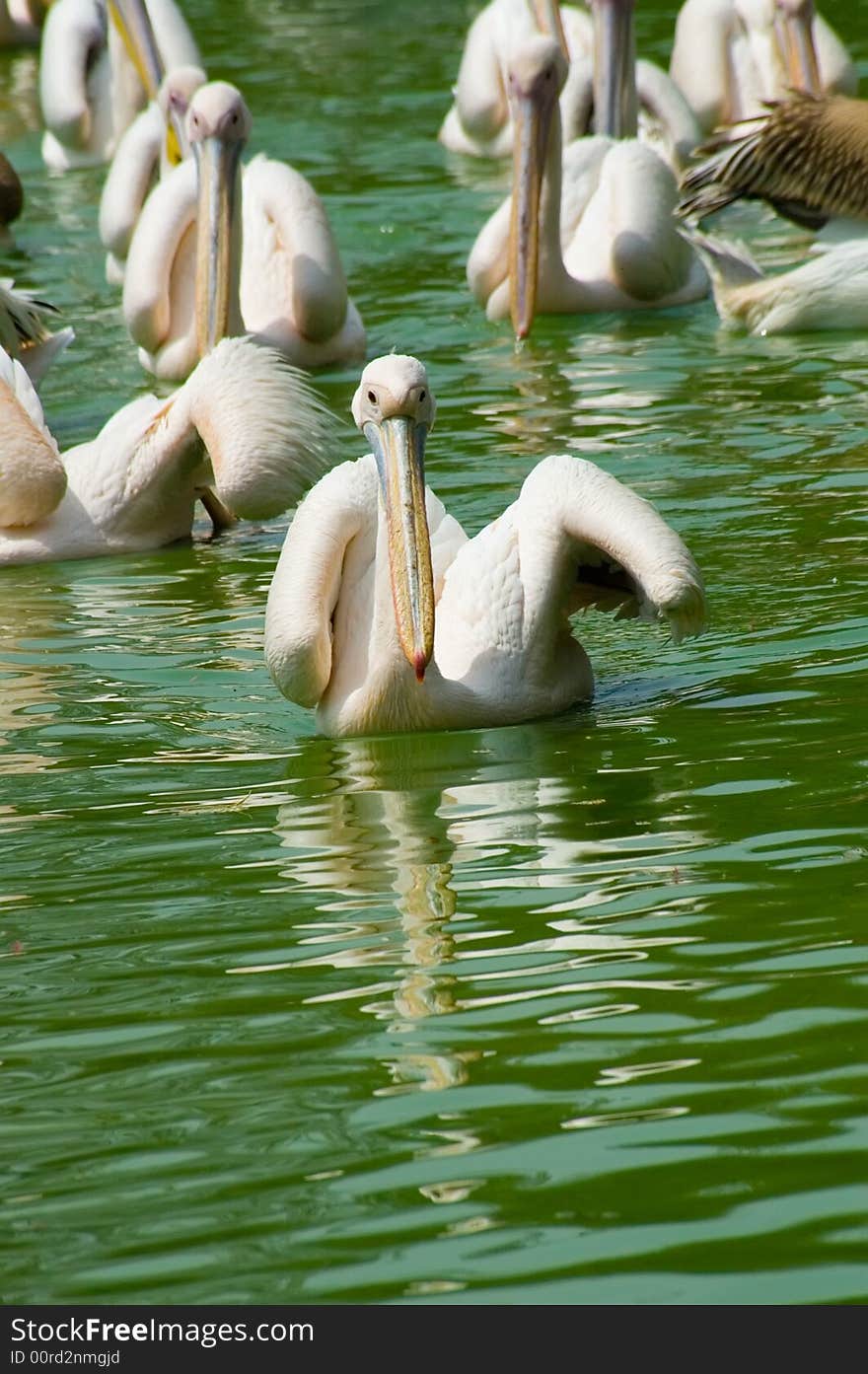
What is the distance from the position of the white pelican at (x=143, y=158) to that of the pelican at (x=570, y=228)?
4.51 feet

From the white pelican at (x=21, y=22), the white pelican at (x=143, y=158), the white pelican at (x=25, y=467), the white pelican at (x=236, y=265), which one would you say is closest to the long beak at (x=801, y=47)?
the white pelican at (x=143, y=158)

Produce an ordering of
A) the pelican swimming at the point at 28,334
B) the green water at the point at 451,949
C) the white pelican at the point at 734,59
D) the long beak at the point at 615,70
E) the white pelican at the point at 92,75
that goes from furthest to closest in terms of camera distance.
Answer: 1. the white pelican at the point at 92,75
2. the white pelican at the point at 734,59
3. the long beak at the point at 615,70
4. the pelican swimming at the point at 28,334
5. the green water at the point at 451,949

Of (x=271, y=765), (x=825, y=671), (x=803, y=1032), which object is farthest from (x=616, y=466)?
(x=803, y=1032)

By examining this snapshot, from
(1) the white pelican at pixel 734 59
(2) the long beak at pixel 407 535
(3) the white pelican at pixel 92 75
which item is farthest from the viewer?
(3) the white pelican at pixel 92 75

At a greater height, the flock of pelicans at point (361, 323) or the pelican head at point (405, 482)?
the pelican head at point (405, 482)

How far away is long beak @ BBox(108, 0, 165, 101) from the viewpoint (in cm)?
1227

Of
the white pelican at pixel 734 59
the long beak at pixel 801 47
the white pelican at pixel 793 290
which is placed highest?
the long beak at pixel 801 47

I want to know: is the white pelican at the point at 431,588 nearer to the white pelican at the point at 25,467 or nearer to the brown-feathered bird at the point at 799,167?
the white pelican at the point at 25,467

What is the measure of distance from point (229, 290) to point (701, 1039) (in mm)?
5535

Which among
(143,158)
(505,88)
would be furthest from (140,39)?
(143,158)

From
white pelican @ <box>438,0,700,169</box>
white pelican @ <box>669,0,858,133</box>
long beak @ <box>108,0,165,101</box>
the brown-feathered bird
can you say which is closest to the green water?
the brown-feathered bird

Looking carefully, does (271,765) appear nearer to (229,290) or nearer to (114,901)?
(114,901)

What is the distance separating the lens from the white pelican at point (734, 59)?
12906 millimetres

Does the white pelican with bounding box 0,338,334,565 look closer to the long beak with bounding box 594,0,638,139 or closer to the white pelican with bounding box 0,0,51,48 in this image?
the long beak with bounding box 594,0,638,139
